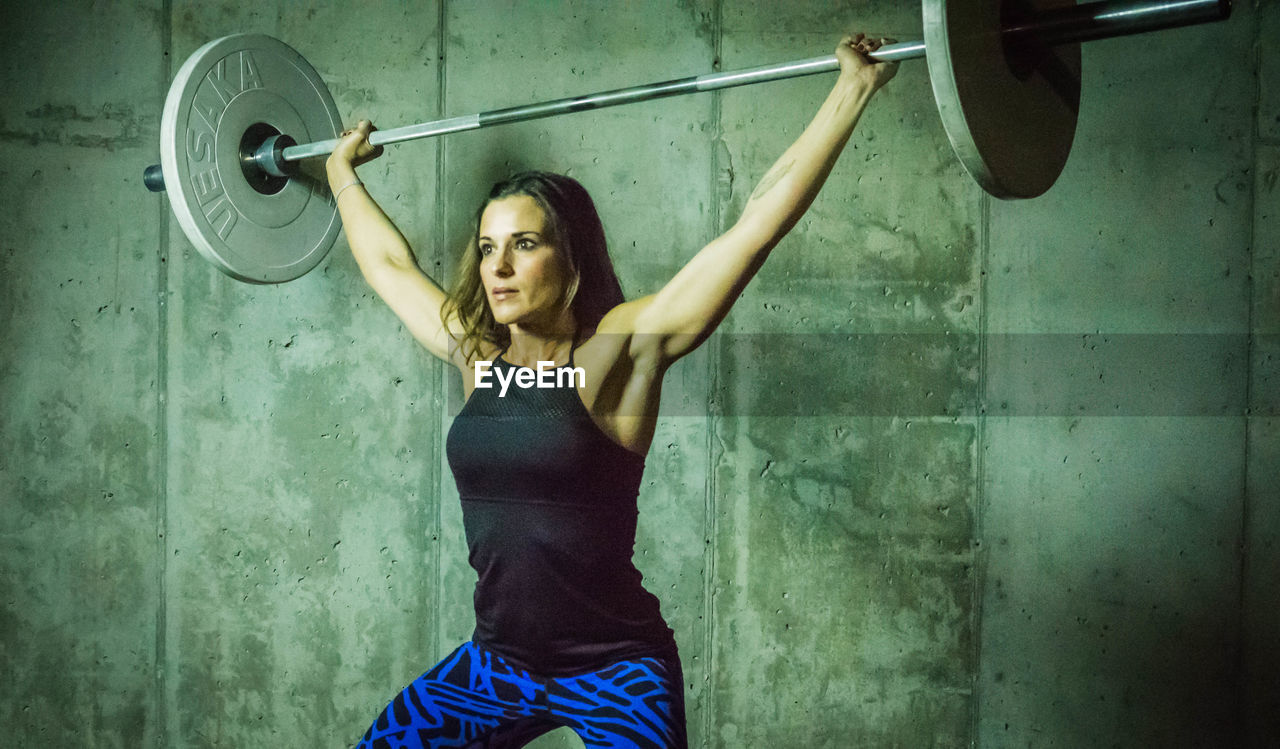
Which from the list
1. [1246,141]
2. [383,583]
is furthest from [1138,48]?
[383,583]

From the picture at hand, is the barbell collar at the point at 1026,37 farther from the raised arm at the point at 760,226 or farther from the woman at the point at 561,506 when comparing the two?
the woman at the point at 561,506

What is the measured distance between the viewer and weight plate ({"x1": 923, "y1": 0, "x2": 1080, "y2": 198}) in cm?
128

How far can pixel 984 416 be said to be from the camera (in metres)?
2.32

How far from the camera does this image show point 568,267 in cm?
204

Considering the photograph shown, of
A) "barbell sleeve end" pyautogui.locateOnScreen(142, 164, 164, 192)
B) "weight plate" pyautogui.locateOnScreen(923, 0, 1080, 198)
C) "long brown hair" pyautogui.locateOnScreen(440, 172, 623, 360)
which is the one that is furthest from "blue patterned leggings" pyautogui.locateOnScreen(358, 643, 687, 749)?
"barbell sleeve end" pyautogui.locateOnScreen(142, 164, 164, 192)

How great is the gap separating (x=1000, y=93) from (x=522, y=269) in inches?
44.3

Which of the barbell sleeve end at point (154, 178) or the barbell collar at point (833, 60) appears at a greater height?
the barbell collar at point (833, 60)

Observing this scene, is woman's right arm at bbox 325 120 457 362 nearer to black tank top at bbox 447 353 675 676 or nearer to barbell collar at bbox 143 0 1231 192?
barbell collar at bbox 143 0 1231 192

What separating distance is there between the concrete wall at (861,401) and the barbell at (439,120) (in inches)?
13.1

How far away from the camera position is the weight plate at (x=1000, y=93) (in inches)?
50.5

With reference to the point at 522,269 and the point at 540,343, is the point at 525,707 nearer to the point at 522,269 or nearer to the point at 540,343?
the point at 540,343

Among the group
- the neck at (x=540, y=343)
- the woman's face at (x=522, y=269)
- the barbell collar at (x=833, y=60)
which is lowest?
the neck at (x=540, y=343)

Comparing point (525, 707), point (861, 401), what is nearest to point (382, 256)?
point (525, 707)

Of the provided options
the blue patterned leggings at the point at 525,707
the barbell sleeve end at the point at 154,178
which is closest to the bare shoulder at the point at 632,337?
the blue patterned leggings at the point at 525,707
